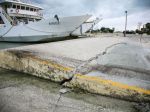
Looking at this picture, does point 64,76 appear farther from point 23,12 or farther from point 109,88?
point 23,12

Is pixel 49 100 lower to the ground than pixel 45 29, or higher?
lower

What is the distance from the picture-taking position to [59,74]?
96.6 inches

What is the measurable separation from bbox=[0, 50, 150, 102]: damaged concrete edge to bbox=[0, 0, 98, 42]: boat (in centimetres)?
1162

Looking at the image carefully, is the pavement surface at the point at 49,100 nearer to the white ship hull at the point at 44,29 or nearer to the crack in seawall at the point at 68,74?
the crack in seawall at the point at 68,74

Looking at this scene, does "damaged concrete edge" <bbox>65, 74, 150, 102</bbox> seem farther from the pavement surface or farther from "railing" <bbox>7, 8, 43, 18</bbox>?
"railing" <bbox>7, 8, 43, 18</bbox>

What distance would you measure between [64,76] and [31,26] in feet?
43.1

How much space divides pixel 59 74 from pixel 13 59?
3.42 ft

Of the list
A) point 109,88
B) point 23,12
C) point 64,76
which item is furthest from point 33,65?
point 23,12

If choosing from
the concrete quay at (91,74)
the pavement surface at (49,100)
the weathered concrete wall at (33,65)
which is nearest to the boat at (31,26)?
the weathered concrete wall at (33,65)

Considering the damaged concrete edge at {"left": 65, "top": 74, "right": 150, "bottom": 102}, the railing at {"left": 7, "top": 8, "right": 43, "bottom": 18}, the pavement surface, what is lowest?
the pavement surface

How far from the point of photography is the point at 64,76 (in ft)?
7.91

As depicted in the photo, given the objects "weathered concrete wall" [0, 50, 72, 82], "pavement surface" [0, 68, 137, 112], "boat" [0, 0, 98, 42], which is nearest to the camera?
"pavement surface" [0, 68, 137, 112]

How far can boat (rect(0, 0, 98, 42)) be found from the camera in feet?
47.9

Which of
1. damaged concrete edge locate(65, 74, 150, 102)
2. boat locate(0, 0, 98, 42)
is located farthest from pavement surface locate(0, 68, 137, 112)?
boat locate(0, 0, 98, 42)
